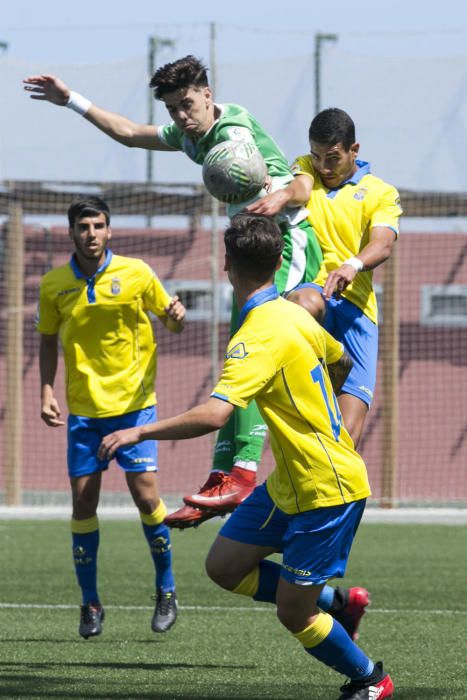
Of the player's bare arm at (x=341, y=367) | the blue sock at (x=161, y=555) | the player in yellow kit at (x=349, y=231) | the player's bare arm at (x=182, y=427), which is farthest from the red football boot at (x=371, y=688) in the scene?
the blue sock at (x=161, y=555)

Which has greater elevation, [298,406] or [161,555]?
[298,406]

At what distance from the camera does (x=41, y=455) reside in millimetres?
19797

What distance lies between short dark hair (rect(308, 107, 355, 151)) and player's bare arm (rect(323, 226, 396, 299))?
453mm

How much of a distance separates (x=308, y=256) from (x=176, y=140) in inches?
33.7

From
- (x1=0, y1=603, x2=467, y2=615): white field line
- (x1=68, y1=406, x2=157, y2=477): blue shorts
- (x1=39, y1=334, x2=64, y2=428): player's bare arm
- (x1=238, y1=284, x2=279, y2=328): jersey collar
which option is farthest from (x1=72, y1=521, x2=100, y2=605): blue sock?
(x1=238, y1=284, x2=279, y2=328): jersey collar

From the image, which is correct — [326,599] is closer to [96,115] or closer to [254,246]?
[254,246]

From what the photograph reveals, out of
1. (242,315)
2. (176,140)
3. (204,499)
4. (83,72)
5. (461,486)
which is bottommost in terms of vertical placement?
(461,486)

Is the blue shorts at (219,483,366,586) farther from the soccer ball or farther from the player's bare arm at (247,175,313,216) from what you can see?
the soccer ball

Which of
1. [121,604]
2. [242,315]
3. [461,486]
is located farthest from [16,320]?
[242,315]

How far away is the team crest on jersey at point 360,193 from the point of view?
21.9ft

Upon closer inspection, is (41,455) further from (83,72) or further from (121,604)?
(121,604)

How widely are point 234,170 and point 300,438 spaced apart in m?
1.35

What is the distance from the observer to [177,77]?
6.14m

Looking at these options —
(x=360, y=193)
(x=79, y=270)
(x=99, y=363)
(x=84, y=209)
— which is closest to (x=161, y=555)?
(x=99, y=363)
